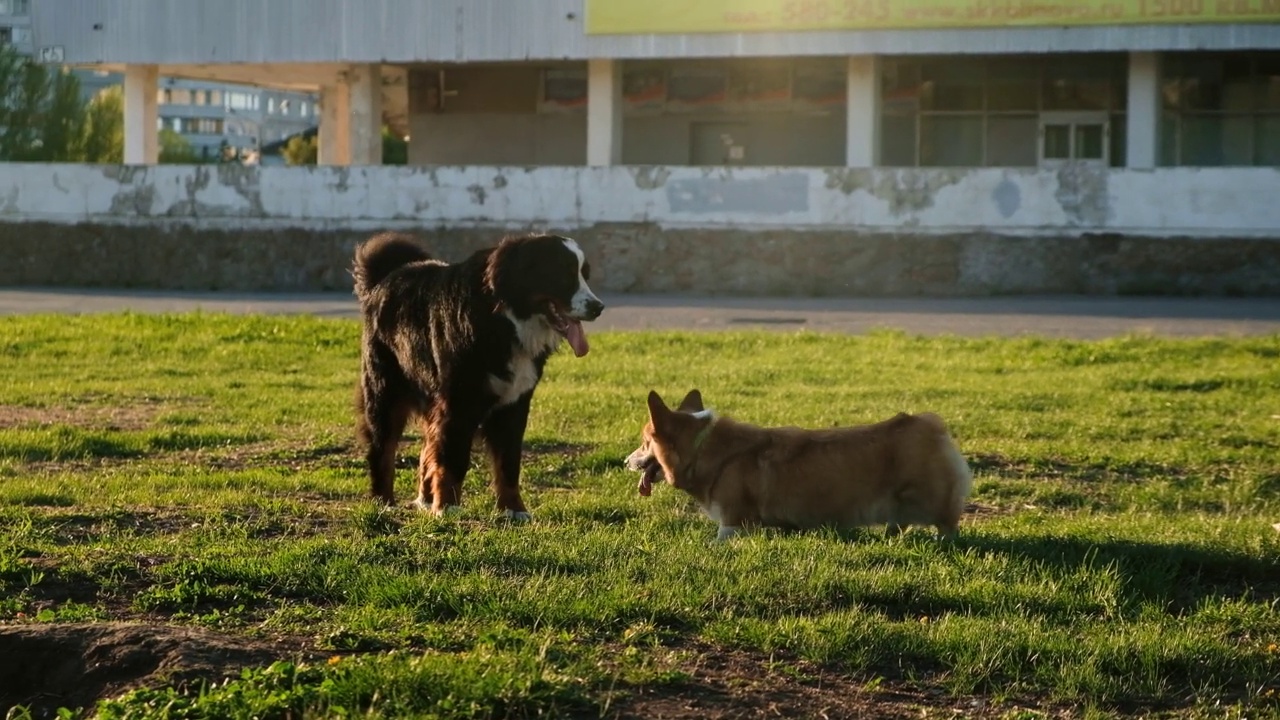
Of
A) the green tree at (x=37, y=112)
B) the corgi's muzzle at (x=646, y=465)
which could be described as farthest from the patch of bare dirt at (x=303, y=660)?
the green tree at (x=37, y=112)

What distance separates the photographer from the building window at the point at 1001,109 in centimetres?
3516

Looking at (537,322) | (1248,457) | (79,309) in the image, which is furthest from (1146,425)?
(79,309)

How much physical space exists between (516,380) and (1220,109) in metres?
29.3

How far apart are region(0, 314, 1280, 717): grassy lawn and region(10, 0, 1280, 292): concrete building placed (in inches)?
531

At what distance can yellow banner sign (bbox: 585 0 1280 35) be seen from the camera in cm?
2888

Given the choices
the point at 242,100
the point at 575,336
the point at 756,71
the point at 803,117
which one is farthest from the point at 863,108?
the point at 242,100

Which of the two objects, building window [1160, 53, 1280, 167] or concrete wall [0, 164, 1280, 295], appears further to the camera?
building window [1160, 53, 1280, 167]

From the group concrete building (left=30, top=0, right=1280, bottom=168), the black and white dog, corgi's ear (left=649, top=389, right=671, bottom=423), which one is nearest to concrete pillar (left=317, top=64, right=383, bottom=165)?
concrete building (left=30, top=0, right=1280, bottom=168)

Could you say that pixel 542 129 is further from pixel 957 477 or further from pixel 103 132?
pixel 957 477

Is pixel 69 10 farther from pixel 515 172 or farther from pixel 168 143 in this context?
pixel 168 143

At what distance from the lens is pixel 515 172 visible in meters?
29.0

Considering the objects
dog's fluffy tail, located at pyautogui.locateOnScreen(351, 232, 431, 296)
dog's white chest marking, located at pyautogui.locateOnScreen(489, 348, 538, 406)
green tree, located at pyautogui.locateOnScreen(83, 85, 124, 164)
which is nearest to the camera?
dog's white chest marking, located at pyautogui.locateOnScreen(489, 348, 538, 406)

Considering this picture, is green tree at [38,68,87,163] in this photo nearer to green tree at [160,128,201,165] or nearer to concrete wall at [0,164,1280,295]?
green tree at [160,128,201,165]

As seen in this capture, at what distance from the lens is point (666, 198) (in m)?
28.1
